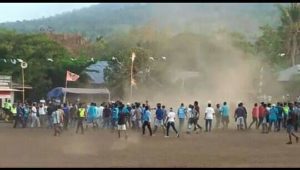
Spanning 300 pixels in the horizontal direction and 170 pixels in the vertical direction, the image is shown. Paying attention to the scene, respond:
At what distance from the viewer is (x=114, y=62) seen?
62.8 meters

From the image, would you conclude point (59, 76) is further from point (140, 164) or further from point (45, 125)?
point (140, 164)

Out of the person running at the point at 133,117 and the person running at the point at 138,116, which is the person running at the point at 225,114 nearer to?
the person running at the point at 138,116

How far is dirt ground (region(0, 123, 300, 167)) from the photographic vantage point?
15242 millimetres

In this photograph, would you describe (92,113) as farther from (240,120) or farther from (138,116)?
(240,120)

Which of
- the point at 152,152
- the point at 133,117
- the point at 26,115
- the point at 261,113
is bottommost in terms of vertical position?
the point at 152,152

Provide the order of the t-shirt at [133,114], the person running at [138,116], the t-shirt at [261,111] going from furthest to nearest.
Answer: the t-shirt at [261,111] < the t-shirt at [133,114] < the person running at [138,116]

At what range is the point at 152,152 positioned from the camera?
1828 centimetres

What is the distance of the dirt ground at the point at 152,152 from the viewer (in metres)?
15.2

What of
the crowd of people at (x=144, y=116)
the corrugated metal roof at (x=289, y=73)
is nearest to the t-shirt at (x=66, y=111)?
the crowd of people at (x=144, y=116)

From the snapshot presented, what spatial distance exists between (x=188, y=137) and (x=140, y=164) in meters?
10.6

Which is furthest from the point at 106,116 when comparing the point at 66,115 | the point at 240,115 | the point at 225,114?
the point at 240,115

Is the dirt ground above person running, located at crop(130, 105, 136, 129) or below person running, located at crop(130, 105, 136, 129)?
below

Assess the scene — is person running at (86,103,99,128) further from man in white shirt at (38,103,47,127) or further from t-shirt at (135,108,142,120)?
man in white shirt at (38,103,47,127)

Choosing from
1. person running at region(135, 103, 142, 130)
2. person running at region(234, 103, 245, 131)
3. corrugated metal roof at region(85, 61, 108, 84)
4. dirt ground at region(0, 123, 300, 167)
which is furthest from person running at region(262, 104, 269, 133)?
corrugated metal roof at region(85, 61, 108, 84)
